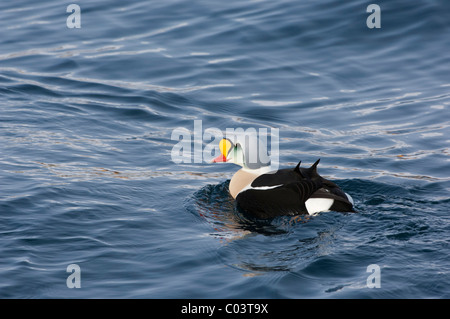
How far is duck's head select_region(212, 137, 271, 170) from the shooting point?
7020 mm

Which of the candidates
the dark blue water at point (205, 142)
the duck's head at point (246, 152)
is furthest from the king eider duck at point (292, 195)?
the duck's head at point (246, 152)

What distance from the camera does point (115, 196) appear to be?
22.5 ft

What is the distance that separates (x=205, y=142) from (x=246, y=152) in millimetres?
1637

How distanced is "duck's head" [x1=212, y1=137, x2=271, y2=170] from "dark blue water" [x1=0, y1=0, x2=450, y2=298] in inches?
15.8

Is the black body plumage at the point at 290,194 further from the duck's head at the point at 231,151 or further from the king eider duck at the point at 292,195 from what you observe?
the duck's head at the point at 231,151

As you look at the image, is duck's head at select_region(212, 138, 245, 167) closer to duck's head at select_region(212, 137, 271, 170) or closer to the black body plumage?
duck's head at select_region(212, 137, 271, 170)

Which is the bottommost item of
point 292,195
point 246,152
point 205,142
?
point 292,195

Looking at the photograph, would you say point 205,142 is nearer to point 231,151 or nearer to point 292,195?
point 231,151

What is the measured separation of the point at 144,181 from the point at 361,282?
3.06 m

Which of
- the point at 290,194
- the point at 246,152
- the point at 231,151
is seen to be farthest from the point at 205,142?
the point at 290,194

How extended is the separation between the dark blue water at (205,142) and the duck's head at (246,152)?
401 mm

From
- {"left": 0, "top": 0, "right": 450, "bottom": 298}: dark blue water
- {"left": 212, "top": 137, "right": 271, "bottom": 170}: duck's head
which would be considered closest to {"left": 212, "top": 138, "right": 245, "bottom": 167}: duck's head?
{"left": 212, "top": 137, "right": 271, "bottom": 170}: duck's head

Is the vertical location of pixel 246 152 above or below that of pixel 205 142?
below

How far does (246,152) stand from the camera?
7.01m
